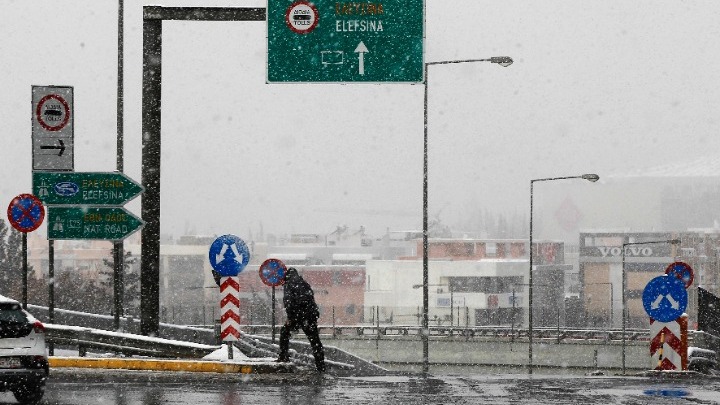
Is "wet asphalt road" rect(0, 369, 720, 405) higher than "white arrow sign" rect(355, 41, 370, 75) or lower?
lower

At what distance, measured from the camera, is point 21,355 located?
12352mm

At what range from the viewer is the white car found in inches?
482

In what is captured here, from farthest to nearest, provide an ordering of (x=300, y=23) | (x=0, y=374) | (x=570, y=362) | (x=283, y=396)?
1. (x=570, y=362)
2. (x=300, y=23)
3. (x=283, y=396)
4. (x=0, y=374)

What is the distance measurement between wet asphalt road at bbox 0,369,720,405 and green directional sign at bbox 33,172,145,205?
13.2ft

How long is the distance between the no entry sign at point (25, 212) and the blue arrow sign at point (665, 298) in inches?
386

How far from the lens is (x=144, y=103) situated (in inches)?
773

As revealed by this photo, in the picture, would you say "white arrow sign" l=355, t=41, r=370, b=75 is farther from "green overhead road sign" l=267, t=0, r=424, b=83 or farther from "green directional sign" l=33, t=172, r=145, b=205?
"green directional sign" l=33, t=172, r=145, b=205

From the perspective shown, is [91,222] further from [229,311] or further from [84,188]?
[229,311]

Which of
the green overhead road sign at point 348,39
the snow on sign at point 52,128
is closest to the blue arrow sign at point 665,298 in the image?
the green overhead road sign at point 348,39

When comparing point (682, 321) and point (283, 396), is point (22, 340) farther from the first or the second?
point (682, 321)

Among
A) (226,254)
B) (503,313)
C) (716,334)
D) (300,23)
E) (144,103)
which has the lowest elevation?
(503,313)

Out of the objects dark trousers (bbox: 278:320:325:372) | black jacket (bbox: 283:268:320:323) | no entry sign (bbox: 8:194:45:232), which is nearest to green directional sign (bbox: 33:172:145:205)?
no entry sign (bbox: 8:194:45:232)

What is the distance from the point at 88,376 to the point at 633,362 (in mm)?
55956

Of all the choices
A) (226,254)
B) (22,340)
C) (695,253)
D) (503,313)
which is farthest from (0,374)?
(695,253)
